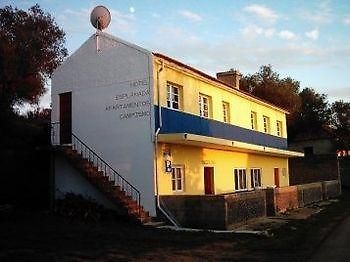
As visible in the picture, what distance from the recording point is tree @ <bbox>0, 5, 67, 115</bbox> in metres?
25.7

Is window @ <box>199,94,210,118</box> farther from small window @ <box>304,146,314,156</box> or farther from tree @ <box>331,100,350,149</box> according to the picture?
tree @ <box>331,100,350,149</box>

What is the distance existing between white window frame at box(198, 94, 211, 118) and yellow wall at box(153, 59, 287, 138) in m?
0.23

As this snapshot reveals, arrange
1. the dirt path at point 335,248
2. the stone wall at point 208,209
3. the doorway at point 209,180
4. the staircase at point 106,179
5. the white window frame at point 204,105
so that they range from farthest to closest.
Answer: the doorway at point 209,180 → the white window frame at point 204,105 → the staircase at point 106,179 → the stone wall at point 208,209 → the dirt path at point 335,248

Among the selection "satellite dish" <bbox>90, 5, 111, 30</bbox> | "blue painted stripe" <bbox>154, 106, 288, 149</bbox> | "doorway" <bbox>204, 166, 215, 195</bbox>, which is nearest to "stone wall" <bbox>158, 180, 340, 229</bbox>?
"doorway" <bbox>204, 166, 215, 195</bbox>

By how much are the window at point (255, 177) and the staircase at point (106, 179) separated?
40.7 feet

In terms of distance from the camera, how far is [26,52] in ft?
Result: 93.4

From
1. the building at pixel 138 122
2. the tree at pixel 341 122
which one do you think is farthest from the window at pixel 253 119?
the tree at pixel 341 122

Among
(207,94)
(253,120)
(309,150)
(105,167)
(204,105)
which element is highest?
(207,94)

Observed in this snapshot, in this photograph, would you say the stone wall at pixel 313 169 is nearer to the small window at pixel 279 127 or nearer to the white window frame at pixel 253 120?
the small window at pixel 279 127

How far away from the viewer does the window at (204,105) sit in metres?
23.6

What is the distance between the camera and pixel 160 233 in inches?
625

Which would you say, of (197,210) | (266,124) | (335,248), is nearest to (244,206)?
(197,210)

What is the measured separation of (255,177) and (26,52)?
1632 cm

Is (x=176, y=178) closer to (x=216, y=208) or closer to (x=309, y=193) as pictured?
(x=216, y=208)
